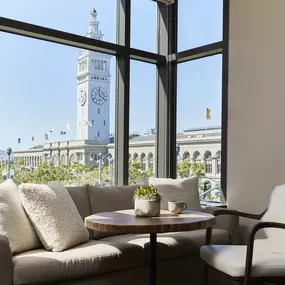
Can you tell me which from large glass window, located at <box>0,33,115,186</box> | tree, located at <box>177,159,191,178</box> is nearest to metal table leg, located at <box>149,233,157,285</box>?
large glass window, located at <box>0,33,115,186</box>

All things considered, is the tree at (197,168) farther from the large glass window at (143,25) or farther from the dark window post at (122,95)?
the large glass window at (143,25)

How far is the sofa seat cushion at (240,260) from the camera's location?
2.49 m

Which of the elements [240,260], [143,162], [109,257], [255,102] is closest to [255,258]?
[240,260]

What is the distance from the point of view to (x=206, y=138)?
4.62 metres

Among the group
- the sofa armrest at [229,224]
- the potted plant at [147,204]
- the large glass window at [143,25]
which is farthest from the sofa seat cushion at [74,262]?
the large glass window at [143,25]

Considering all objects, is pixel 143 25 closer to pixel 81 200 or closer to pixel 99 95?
pixel 99 95

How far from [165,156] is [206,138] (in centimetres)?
65

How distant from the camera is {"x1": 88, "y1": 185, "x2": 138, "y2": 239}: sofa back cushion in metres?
3.59

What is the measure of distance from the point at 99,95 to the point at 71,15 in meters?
0.89

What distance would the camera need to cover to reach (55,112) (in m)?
4.09

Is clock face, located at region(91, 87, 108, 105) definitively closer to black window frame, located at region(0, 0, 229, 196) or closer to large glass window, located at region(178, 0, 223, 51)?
black window frame, located at region(0, 0, 229, 196)

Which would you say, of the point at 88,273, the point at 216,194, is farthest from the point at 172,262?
the point at 216,194

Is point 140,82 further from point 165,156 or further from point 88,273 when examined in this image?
point 88,273

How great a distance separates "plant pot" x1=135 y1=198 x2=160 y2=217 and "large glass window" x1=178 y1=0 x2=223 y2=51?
8.30 feet
